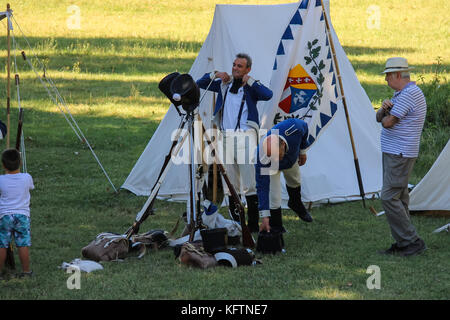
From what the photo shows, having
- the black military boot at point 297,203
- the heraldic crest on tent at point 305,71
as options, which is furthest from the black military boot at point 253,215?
the heraldic crest on tent at point 305,71

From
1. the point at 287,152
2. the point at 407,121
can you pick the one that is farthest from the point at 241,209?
the point at 407,121

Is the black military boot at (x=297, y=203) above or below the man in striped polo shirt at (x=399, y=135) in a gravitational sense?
below

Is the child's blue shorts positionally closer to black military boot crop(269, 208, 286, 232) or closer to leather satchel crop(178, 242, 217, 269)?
leather satchel crop(178, 242, 217, 269)

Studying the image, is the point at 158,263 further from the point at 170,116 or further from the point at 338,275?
the point at 170,116

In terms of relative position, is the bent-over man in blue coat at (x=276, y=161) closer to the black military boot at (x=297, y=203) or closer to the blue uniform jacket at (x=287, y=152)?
the blue uniform jacket at (x=287, y=152)

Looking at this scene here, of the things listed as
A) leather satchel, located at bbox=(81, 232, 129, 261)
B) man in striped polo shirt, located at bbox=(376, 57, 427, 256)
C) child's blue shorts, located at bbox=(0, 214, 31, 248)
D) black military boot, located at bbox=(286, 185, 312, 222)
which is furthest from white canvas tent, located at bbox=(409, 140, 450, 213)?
child's blue shorts, located at bbox=(0, 214, 31, 248)

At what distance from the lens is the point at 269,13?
332 inches

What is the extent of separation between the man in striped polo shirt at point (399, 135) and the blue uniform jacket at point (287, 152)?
27.2 inches

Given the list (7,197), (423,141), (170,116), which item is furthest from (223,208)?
(423,141)

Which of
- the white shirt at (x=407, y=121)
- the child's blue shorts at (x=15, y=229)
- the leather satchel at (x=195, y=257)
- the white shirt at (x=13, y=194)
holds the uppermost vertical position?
the white shirt at (x=407, y=121)

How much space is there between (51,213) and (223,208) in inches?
69.7

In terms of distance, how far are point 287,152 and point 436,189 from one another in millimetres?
1998

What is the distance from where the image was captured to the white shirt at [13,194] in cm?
530

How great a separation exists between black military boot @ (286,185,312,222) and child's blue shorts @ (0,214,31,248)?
243 cm
